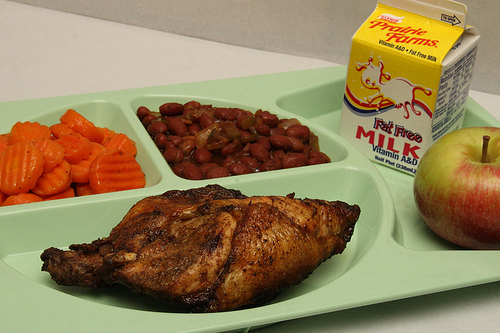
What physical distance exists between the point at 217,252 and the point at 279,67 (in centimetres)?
217

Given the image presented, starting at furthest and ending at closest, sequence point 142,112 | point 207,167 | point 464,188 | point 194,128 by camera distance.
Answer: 1. point 142,112
2. point 194,128
3. point 207,167
4. point 464,188

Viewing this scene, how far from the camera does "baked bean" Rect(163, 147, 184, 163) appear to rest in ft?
7.73

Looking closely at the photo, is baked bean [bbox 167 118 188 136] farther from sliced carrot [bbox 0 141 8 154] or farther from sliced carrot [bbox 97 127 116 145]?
sliced carrot [bbox 0 141 8 154]

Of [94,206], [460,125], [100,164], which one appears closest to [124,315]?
[94,206]

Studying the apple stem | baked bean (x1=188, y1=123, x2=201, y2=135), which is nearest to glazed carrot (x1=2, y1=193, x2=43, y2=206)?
baked bean (x1=188, y1=123, x2=201, y2=135)

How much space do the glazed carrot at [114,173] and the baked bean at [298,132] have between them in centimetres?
60

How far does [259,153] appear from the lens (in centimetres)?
238

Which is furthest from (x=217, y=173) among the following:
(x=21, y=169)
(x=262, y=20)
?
(x=262, y=20)

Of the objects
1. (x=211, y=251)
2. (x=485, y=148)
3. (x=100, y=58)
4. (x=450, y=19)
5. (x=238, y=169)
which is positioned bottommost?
(x=100, y=58)

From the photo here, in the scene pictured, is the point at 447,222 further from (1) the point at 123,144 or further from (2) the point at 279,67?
(2) the point at 279,67

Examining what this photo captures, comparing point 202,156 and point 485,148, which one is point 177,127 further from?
point 485,148

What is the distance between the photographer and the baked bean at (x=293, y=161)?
2.33 metres

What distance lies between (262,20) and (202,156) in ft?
5.39

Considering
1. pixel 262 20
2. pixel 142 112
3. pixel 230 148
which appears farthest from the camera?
pixel 262 20
